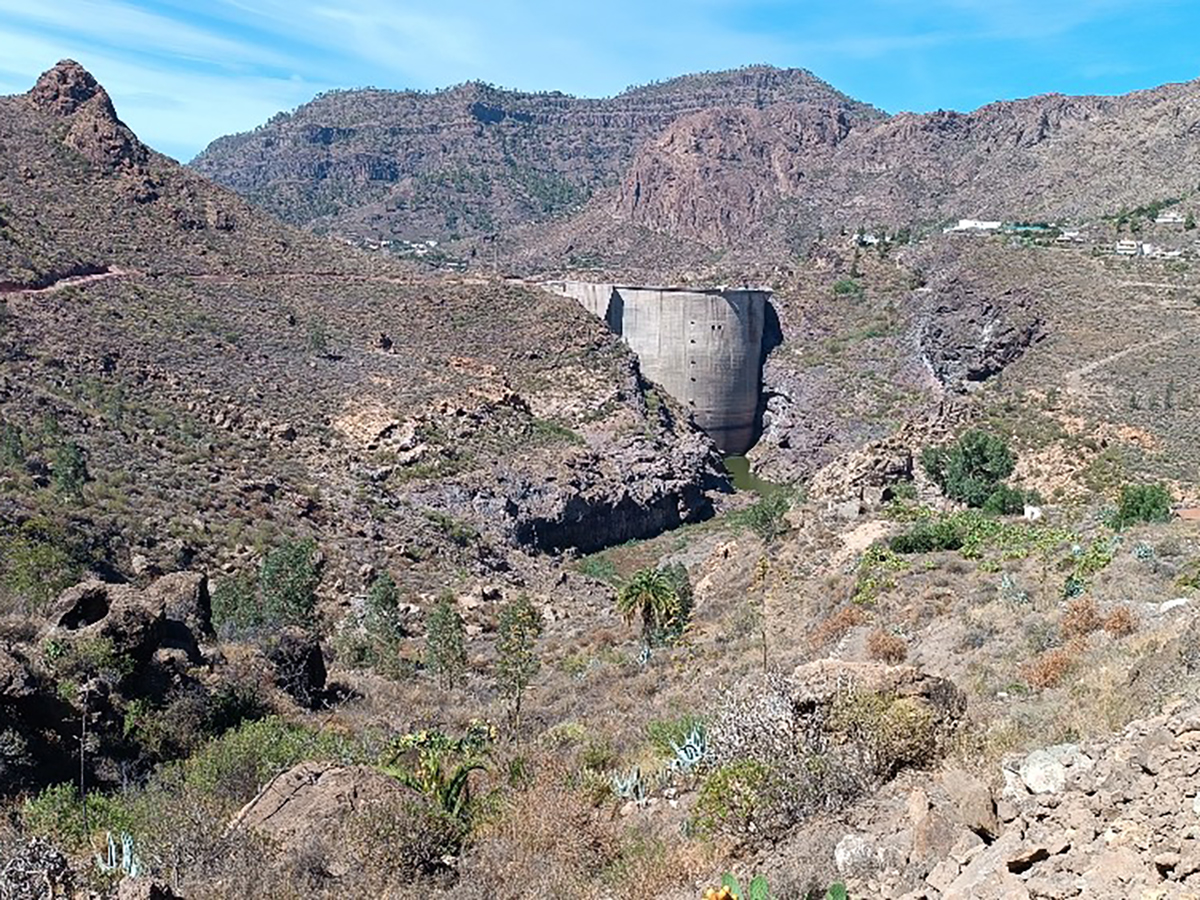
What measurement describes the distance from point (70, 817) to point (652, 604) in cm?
1492

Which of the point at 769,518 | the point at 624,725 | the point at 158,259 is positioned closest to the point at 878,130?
the point at 158,259

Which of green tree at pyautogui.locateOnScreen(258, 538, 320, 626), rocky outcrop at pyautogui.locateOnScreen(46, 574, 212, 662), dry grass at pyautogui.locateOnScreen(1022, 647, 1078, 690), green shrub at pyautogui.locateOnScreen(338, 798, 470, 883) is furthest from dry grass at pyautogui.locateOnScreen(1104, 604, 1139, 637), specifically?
green tree at pyautogui.locateOnScreen(258, 538, 320, 626)

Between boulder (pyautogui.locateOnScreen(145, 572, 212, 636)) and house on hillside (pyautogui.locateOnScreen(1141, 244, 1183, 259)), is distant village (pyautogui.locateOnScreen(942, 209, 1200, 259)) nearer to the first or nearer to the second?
house on hillside (pyautogui.locateOnScreen(1141, 244, 1183, 259))

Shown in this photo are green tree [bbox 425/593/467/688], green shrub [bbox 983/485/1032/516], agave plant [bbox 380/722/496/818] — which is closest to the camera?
agave plant [bbox 380/722/496/818]

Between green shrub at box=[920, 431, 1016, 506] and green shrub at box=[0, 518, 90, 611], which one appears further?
green shrub at box=[920, 431, 1016, 506]

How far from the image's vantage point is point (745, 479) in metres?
53.7

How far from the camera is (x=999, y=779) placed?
636 centimetres

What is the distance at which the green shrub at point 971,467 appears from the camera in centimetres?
3036

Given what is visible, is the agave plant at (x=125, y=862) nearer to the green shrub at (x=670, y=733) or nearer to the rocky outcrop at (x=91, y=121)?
the green shrub at (x=670, y=733)

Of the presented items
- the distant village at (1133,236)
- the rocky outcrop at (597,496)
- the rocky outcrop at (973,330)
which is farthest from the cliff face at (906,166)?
the rocky outcrop at (597,496)

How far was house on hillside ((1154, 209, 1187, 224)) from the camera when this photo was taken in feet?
183

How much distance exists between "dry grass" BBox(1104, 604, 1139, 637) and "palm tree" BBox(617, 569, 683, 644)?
1120 centimetres

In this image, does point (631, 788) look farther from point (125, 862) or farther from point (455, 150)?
point (455, 150)

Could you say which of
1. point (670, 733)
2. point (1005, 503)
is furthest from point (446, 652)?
point (1005, 503)
